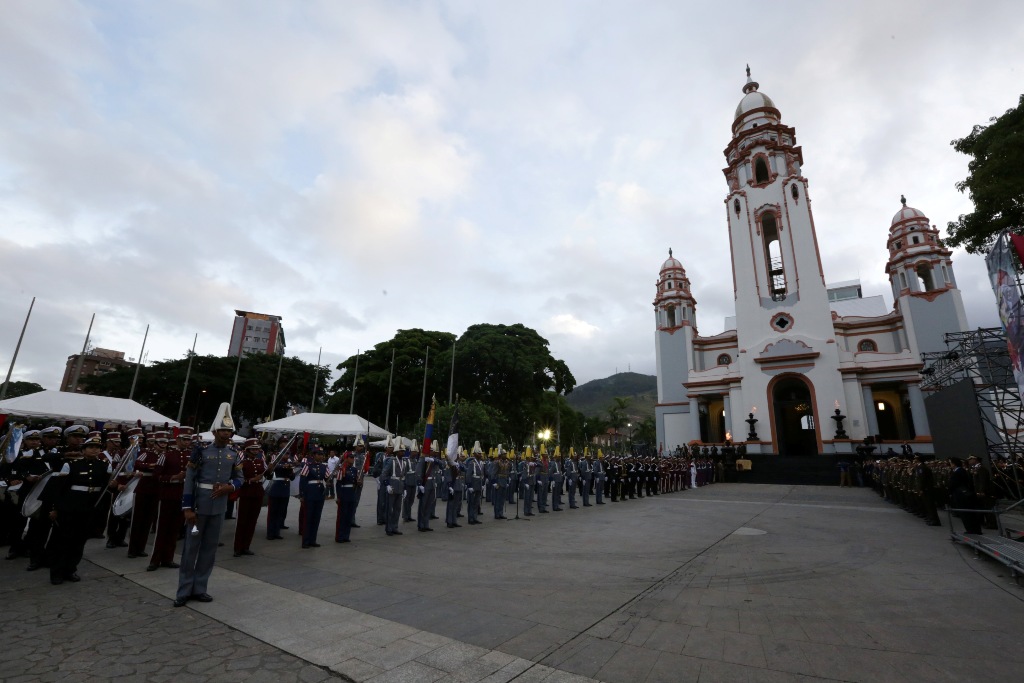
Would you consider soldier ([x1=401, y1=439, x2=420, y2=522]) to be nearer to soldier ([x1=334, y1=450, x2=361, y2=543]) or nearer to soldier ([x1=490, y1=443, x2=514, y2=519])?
soldier ([x1=334, y1=450, x2=361, y2=543])

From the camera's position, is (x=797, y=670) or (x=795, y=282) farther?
(x=795, y=282)

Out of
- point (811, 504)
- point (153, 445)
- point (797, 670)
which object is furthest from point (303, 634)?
point (811, 504)

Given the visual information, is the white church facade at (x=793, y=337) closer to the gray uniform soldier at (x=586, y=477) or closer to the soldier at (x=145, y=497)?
the gray uniform soldier at (x=586, y=477)

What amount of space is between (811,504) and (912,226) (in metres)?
31.1

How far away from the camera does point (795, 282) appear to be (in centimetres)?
3444

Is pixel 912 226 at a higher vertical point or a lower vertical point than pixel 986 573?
higher

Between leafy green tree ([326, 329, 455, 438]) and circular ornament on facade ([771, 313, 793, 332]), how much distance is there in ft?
86.1

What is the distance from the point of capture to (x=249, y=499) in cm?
776

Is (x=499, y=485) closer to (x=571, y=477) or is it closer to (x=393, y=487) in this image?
(x=571, y=477)

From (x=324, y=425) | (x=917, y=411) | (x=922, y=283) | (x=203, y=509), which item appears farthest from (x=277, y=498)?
(x=922, y=283)

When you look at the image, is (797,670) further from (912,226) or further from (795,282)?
(912,226)

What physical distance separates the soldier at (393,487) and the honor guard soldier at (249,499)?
2.62m

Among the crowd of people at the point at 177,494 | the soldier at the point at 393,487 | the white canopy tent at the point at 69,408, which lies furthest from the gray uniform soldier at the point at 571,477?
the white canopy tent at the point at 69,408

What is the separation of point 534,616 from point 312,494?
535 centimetres
